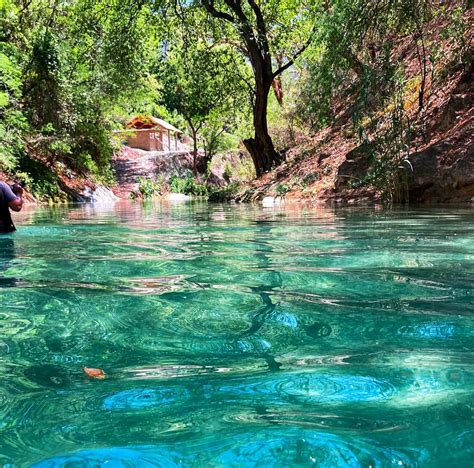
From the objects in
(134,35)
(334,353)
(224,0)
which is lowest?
(334,353)

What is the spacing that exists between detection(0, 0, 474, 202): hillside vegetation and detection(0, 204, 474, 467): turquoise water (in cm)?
460

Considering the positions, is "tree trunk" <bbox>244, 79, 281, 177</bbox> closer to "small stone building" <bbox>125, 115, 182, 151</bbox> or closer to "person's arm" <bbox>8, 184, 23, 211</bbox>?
"person's arm" <bbox>8, 184, 23, 211</bbox>

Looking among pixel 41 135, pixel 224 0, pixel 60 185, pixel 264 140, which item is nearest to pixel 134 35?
pixel 224 0

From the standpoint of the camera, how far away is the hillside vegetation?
8898mm

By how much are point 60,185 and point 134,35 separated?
12596 mm

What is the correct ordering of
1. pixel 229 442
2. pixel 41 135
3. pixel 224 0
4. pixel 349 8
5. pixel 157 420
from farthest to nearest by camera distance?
pixel 41 135 < pixel 224 0 < pixel 349 8 < pixel 157 420 < pixel 229 442

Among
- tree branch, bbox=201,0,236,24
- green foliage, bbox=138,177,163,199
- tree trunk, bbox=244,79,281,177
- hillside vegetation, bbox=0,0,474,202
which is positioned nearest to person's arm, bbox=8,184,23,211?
hillside vegetation, bbox=0,0,474,202

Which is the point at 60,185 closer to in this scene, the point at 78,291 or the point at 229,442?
the point at 78,291

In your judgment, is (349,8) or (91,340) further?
(349,8)

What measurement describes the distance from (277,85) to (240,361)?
2960 centimetres

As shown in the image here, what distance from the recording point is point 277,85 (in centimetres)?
3014

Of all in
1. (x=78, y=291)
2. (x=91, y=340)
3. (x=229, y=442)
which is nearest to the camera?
(x=229, y=442)

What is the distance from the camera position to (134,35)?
45.8 feet

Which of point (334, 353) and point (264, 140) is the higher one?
point (264, 140)
